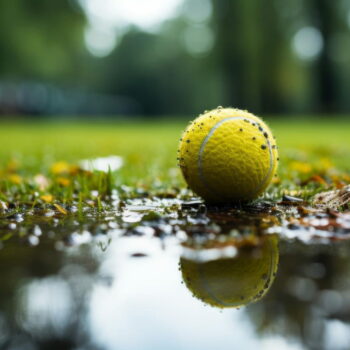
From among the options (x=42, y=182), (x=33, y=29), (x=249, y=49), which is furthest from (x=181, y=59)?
(x=42, y=182)

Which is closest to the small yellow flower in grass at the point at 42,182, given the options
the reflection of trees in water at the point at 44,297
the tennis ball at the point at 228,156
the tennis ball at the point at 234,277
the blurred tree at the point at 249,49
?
the tennis ball at the point at 228,156

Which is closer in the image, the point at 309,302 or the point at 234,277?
the point at 309,302

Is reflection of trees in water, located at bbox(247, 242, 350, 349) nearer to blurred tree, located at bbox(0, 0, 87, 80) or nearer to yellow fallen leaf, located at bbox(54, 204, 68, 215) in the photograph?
yellow fallen leaf, located at bbox(54, 204, 68, 215)

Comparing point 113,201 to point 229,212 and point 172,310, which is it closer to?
point 229,212

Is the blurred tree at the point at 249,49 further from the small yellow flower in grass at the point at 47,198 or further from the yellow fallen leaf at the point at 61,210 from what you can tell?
the yellow fallen leaf at the point at 61,210

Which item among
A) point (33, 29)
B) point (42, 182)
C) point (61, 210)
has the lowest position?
point (42, 182)

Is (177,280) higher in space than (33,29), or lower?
lower

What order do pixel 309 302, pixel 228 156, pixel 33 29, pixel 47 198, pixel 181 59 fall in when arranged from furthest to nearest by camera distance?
pixel 181 59 < pixel 33 29 < pixel 47 198 < pixel 228 156 < pixel 309 302

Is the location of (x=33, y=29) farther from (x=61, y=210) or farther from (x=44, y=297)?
(x=44, y=297)
